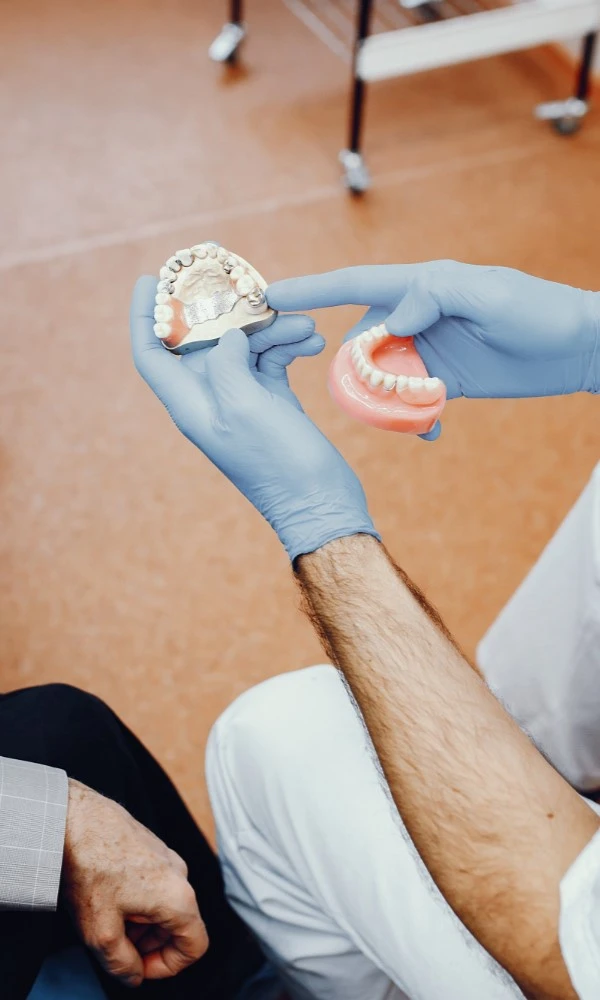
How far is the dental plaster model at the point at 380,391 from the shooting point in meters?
0.91

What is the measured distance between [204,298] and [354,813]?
1.81 feet

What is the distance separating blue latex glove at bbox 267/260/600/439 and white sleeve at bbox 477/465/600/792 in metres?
0.14

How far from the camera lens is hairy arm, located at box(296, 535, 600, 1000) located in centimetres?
68

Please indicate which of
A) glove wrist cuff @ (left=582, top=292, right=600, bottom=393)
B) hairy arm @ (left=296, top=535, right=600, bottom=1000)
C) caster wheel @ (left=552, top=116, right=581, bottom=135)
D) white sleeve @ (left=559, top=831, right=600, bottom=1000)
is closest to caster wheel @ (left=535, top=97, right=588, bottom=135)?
caster wheel @ (left=552, top=116, right=581, bottom=135)

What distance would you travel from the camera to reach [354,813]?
850 mm

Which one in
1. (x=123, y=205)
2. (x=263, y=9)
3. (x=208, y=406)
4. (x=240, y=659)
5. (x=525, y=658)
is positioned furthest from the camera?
(x=263, y=9)

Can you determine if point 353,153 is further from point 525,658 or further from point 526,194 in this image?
point 525,658

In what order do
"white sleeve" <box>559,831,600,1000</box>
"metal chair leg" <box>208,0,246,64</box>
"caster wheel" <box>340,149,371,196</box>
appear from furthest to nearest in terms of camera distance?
"metal chair leg" <box>208,0,246,64</box> → "caster wheel" <box>340,149,371,196</box> → "white sleeve" <box>559,831,600,1000</box>

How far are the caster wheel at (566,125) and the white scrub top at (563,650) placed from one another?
1.67 m

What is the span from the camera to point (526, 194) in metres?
2.18

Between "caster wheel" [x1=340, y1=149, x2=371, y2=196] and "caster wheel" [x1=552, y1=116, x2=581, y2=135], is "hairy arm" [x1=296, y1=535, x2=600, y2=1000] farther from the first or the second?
"caster wheel" [x1=552, y1=116, x2=581, y2=135]

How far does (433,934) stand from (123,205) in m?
1.82

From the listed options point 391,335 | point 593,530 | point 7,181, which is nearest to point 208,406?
point 391,335

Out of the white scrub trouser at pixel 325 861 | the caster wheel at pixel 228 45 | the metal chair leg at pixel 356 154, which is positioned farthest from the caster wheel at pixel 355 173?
the white scrub trouser at pixel 325 861
